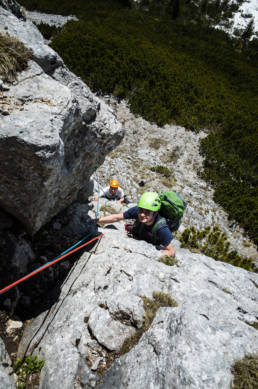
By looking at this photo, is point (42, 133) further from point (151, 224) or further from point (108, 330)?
point (151, 224)

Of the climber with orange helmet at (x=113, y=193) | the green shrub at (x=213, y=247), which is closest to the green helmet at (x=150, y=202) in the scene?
the climber with orange helmet at (x=113, y=193)

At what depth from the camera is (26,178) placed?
9.96 ft

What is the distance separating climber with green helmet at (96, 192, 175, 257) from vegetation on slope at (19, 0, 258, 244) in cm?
797

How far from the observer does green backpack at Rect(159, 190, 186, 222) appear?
16.2 ft

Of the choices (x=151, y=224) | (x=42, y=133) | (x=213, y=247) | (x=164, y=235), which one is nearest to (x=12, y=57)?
(x=42, y=133)

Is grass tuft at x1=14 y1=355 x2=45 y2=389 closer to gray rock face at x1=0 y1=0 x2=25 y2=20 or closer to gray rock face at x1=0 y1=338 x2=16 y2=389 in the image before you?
gray rock face at x1=0 y1=338 x2=16 y2=389

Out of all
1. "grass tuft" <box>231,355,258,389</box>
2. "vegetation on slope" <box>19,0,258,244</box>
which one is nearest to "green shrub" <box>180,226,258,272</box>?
"vegetation on slope" <box>19,0,258,244</box>

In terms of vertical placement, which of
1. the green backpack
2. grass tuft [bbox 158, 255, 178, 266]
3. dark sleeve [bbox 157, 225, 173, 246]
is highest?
the green backpack

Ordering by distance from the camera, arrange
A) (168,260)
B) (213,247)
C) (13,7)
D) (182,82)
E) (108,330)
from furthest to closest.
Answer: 1. (182,82)
2. (213,247)
3. (168,260)
4. (13,7)
5. (108,330)

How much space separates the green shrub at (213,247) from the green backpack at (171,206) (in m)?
3.34

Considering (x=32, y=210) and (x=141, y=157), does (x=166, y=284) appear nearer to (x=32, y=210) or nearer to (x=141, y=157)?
(x=32, y=210)

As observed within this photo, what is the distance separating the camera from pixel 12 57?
3.37m

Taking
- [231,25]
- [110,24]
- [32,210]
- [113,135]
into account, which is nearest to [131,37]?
[110,24]

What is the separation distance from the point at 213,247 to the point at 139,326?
22.5 feet
